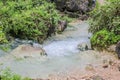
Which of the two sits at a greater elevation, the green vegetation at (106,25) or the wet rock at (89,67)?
the green vegetation at (106,25)

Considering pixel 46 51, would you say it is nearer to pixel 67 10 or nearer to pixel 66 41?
pixel 66 41

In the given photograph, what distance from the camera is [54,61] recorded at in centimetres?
1048

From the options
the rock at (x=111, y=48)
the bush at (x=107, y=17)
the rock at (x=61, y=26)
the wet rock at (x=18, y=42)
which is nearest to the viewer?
the rock at (x=111, y=48)

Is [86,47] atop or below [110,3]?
below

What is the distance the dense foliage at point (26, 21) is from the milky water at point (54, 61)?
0.57 meters

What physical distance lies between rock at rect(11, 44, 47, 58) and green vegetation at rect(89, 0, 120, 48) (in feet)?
7.19

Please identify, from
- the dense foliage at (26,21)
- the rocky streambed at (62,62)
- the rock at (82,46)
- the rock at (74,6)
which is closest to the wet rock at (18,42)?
the dense foliage at (26,21)

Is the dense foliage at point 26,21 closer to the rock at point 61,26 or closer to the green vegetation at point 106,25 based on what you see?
the rock at point 61,26

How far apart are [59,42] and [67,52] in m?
1.32

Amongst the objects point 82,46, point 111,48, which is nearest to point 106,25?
point 82,46

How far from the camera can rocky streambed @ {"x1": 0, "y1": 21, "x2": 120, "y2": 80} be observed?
30.3 feet

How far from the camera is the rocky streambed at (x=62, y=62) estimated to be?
363 inches

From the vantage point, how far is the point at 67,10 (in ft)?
62.2

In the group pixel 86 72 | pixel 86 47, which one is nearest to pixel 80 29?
pixel 86 47
